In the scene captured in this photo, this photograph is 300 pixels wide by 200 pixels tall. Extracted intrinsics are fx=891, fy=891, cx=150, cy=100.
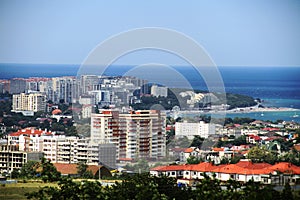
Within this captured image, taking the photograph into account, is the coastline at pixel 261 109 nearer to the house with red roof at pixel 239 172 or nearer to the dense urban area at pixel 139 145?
the dense urban area at pixel 139 145

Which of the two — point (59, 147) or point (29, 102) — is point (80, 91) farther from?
point (59, 147)

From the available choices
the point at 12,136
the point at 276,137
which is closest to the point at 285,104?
A: the point at 276,137

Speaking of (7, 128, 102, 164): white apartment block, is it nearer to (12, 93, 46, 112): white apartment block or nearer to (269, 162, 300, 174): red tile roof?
(269, 162, 300, 174): red tile roof

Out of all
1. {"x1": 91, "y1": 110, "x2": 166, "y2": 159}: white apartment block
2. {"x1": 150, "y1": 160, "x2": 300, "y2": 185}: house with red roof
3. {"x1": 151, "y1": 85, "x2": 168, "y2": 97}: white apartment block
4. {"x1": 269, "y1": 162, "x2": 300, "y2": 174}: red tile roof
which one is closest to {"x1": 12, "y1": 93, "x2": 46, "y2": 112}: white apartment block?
{"x1": 151, "y1": 85, "x2": 168, "y2": 97}: white apartment block

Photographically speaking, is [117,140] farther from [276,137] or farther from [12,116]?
[12,116]

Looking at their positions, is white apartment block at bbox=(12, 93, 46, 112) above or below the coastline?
above

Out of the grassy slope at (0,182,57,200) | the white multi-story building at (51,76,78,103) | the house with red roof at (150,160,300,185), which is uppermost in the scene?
the white multi-story building at (51,76,78,103)

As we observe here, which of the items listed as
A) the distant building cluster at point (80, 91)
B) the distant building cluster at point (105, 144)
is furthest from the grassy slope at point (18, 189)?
the distant building cluster at point (80, 91)
